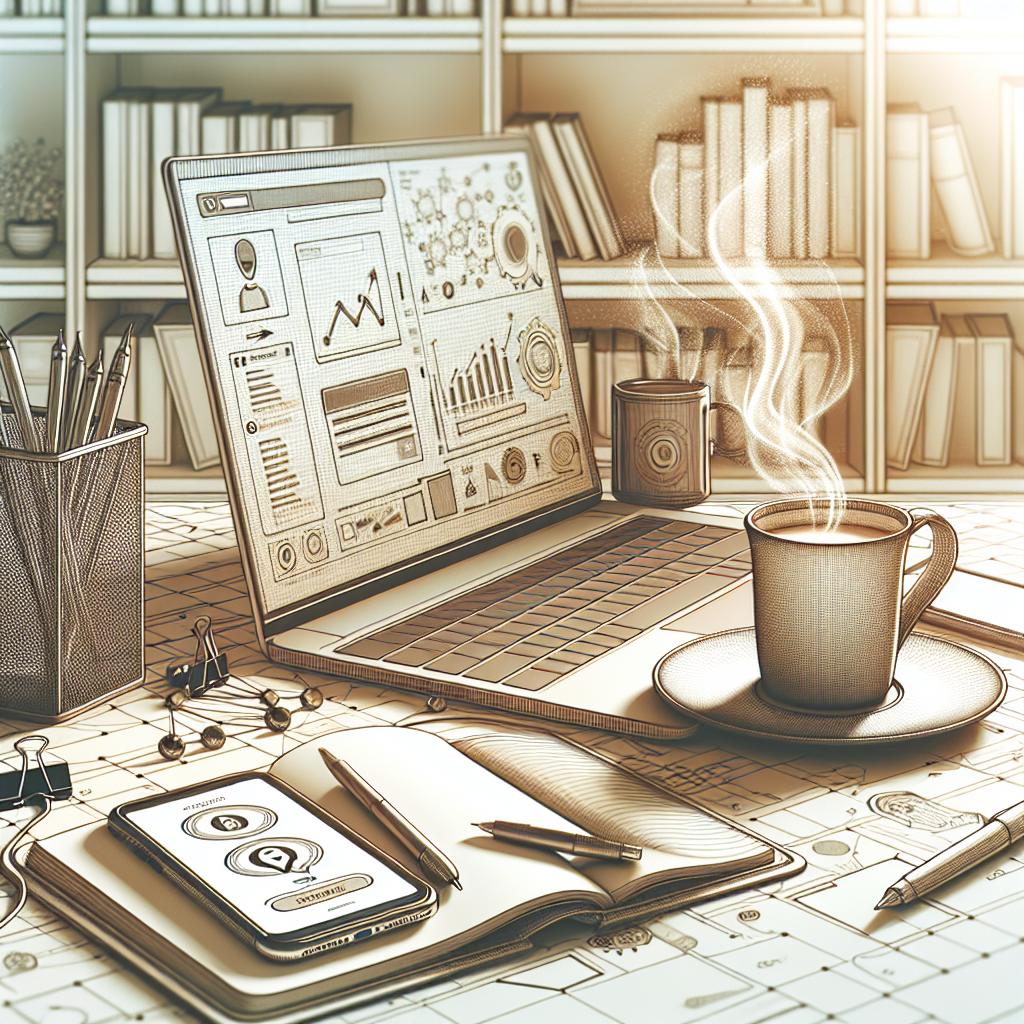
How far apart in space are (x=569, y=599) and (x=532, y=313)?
371 millimetres

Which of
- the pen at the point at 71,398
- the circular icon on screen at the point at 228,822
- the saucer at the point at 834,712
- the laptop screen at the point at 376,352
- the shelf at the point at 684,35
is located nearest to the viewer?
the circular icon on screen at the point at 228,822

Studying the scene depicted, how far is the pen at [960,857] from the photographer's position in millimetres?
602

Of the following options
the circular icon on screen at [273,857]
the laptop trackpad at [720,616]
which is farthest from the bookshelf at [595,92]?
the circular icon on screen at [273,857]

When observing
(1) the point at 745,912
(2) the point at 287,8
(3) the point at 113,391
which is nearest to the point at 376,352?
(3) the point at 113,391

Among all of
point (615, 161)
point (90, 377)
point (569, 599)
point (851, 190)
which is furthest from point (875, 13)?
point (90, 377)

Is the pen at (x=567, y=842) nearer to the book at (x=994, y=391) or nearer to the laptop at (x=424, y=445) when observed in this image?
the laptop at (x=424, y=445)

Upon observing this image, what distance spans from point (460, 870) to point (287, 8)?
5.83 feet

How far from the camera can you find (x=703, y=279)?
2096mm

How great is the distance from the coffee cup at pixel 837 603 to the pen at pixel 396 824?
26cm

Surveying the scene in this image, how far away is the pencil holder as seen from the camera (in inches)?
32.0

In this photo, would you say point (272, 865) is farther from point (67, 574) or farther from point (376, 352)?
point (376, 352)

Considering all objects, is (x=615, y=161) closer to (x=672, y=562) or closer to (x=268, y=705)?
(x=672, y=562)

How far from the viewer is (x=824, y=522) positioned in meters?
0.81

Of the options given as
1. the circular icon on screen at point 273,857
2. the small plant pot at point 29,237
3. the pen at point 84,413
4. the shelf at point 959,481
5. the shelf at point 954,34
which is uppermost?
the shelf at point 954,34
